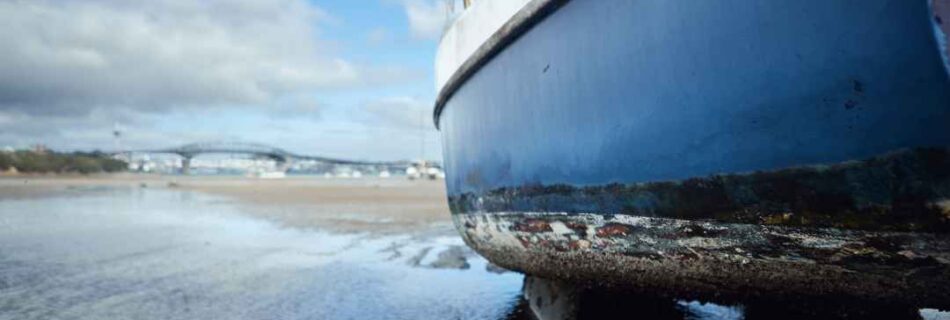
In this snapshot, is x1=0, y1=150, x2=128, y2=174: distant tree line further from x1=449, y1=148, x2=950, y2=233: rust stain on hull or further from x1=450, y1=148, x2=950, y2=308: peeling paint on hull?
x1=449, y1=148, x2=950, y2=233: rust stain on hull

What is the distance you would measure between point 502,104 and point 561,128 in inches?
16.1

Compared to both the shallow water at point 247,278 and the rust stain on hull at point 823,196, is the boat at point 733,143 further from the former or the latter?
the shallow water at point 247,278

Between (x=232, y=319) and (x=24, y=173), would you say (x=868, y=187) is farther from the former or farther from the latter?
(x=24, y=173)

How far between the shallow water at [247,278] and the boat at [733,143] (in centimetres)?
157

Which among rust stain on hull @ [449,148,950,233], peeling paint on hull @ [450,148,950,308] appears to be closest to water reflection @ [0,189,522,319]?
peeling paint on hull @ [450,148,950,308]

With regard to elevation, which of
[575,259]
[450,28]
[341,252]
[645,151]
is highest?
[450,28]

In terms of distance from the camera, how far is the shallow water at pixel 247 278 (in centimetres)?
334

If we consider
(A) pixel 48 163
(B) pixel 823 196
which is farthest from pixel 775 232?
(A) pixel 48 163

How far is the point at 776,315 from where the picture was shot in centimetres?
248

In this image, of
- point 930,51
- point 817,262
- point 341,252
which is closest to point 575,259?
point 817,262

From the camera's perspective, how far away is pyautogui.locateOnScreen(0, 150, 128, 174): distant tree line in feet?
137

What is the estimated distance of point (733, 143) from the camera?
1.37 meters

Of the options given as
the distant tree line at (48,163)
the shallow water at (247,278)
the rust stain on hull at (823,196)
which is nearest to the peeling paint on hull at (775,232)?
the rust stain on hull at (823,196)

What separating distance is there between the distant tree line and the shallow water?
43.6 meters
